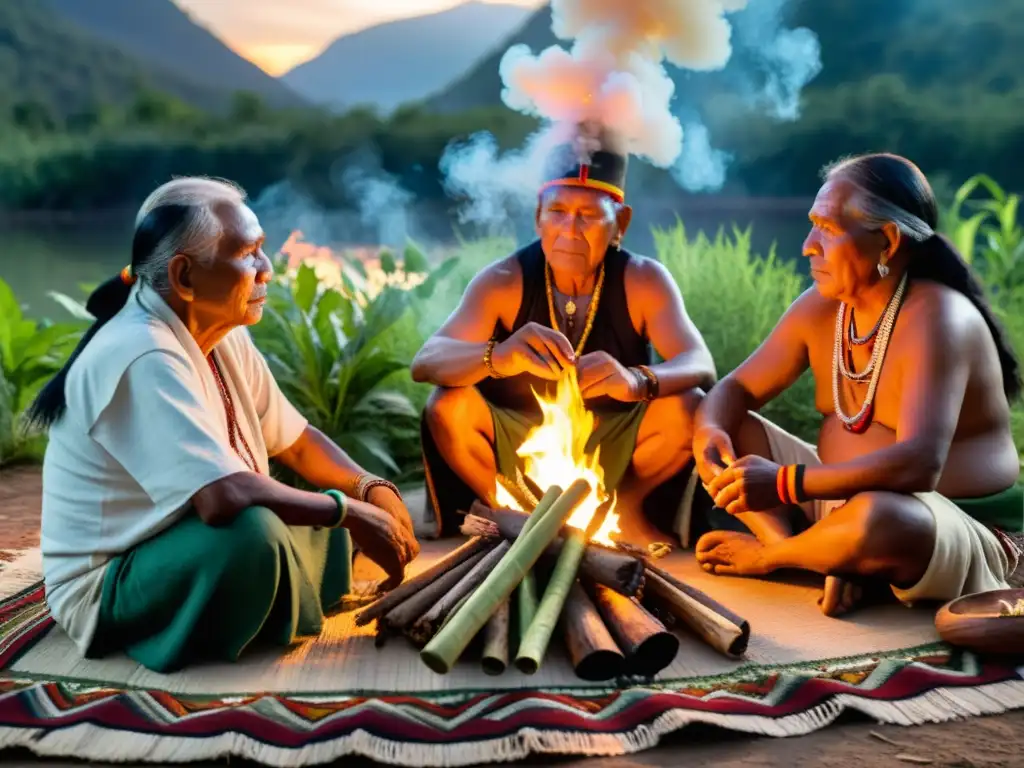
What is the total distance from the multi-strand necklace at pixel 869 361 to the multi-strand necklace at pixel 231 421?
215 cm

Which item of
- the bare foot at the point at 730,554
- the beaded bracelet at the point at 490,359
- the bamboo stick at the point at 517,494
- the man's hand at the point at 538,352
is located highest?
the man's hand at the point at 538,352

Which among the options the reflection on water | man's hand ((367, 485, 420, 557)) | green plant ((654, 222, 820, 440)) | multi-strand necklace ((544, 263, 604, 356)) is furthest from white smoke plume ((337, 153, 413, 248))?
man's hand ((367, 485, 420, 557))

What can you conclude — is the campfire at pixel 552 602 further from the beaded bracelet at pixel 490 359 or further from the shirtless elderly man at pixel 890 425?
the beaded bracelet at pixel 490 359

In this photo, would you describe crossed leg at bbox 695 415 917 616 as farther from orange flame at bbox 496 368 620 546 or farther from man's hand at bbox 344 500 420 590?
man's hand at bbox 344 500 420 590

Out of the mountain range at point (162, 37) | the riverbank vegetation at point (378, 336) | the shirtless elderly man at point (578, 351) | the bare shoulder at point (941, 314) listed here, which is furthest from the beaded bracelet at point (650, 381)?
the mountain range at point (162, 37)

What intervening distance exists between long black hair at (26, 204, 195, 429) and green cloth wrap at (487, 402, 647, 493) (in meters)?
1.81

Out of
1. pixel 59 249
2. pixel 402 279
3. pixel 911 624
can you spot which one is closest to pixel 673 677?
pixel 911 624

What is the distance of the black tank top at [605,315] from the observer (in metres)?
4.80

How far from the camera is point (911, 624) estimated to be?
3.72m

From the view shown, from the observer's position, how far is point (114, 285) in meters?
3.47

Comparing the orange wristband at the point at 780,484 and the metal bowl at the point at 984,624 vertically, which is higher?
the orange wristband at the point at 780,484

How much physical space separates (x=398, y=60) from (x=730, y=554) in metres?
6.54

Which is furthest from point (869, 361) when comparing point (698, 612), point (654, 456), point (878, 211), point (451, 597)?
point (451, 597)

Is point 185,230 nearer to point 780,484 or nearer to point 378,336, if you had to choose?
point 780,484
